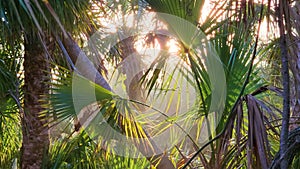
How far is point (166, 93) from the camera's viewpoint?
237 centimetres

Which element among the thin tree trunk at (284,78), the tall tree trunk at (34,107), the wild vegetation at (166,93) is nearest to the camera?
the thin tree trunk at (284,78)

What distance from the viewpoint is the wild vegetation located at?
5.30 ft

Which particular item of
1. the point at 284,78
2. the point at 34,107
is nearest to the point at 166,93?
the point at 34,107

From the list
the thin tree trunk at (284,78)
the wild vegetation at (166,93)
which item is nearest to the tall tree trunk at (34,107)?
the wild vegetation at (166,93)

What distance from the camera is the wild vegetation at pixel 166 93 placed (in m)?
1.61

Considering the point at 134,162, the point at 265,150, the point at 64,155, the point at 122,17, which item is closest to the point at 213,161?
the point at 265,150

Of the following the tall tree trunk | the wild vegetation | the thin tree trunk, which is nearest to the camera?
the thin tree trunk

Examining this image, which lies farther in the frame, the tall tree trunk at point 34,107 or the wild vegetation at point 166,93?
the tall tree trunk at point 34,107

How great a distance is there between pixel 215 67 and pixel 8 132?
197 centimetres

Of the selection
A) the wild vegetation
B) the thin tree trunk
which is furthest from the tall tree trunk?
the thin tree trunk

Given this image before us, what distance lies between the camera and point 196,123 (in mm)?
2324

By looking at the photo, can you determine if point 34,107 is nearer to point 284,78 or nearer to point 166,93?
point 166,93

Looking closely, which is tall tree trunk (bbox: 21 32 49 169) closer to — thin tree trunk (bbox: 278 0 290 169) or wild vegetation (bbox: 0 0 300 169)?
wild vegetation (bbox: 0 0 300 169)

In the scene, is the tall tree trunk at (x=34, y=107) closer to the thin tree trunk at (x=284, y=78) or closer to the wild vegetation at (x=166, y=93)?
the wild vegetation at (x=166, y=93)
